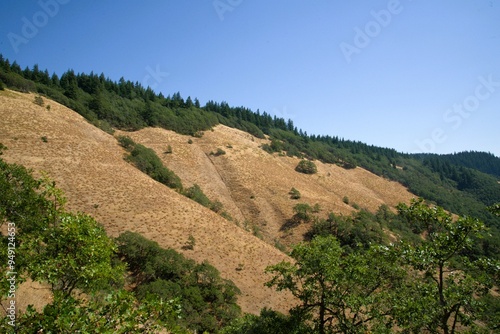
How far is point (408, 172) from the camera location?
127 m

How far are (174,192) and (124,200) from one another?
27.7 ft

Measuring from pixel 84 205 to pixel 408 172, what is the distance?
130 meters

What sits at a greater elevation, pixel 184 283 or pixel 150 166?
pixel 150 166

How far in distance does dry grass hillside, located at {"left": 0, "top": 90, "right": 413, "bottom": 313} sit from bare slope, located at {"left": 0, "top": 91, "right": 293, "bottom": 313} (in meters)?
0.11

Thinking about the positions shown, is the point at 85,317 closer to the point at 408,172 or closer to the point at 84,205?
the point at 84,205

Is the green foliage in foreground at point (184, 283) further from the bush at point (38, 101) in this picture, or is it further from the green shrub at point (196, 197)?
the bush at point (38, 101)

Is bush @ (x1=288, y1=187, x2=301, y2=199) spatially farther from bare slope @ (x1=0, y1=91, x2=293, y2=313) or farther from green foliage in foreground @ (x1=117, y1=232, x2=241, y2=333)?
green foliage in foreground @ (x1=117, y1=232, x2=241, y2=333)

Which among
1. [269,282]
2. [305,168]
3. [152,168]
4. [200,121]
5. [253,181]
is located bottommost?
[269,282]

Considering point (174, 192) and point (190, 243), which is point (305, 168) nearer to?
point (174, 192)

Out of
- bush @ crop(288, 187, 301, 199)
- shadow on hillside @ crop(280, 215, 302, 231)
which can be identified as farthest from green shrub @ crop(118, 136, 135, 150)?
bush @ crop(288, 187, 301, 199)

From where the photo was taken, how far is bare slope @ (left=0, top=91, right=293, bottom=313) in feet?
99.7

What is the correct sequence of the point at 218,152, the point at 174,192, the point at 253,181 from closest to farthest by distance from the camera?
the point at 174,192, the point at 253,181, the point at 218,152

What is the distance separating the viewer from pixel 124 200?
35.2 meters

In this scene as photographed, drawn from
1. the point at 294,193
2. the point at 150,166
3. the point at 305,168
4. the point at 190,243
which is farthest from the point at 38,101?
the point at 305,168
